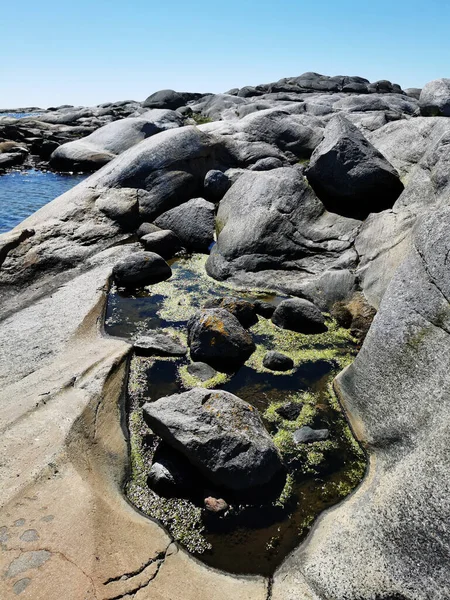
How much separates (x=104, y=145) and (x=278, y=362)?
24.6 metres

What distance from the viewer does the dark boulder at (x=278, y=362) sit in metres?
9.07

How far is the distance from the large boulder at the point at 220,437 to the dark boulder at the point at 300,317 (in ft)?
12.5

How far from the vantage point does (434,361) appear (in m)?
6.50

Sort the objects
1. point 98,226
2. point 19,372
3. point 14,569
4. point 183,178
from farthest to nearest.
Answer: point 183,178 < point 98,226 < point 19,372 < point 14,569

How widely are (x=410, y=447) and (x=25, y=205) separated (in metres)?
22.2

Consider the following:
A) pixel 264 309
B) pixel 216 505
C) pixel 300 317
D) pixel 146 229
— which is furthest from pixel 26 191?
pixel 216 505

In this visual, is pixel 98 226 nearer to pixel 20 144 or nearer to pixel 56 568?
pixel 56 568

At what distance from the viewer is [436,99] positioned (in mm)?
31844

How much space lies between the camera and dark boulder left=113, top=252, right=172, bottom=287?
505 inches

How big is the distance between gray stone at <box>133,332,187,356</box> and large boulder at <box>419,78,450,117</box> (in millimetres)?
29732

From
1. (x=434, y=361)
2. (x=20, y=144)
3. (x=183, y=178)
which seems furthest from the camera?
(x=20, y=144)

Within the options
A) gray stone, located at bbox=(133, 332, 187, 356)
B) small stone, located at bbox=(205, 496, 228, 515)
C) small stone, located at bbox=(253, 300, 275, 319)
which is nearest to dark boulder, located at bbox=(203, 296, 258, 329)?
small stone, located at bbox=(253, 300, 275, 319)

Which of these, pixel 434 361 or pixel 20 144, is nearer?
pixel 434 361

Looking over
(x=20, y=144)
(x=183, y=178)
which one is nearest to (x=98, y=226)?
(x=183, y=178)
